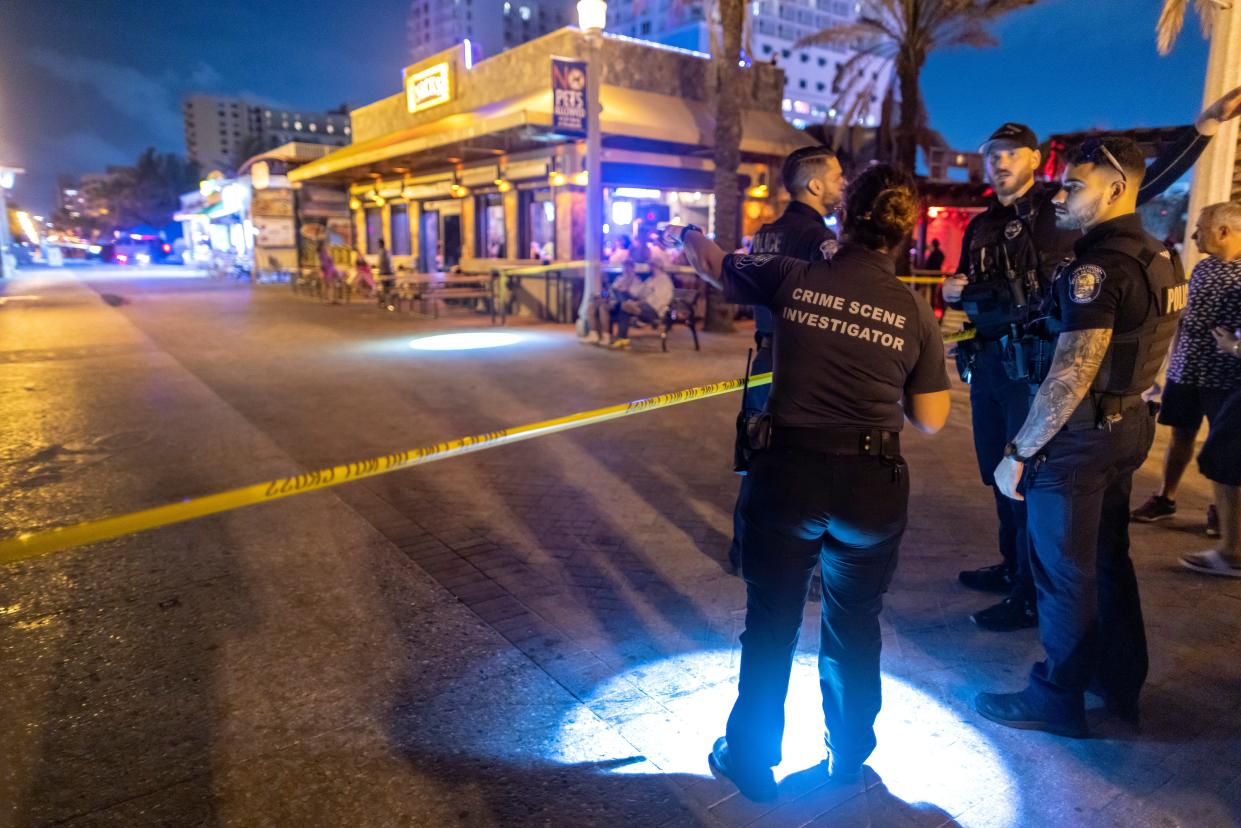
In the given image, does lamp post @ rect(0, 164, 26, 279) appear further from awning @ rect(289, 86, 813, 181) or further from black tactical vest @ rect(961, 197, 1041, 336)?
black tactical vest @ rect(961, 197, 1041, 336)

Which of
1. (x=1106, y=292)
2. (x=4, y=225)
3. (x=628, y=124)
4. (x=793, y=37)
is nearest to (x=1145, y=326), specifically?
(x=1106, y=292)

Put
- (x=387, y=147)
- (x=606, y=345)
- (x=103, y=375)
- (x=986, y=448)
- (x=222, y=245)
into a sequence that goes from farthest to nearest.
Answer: (x=222, y=245) < (x=387, y=147) < (x=606, y=345) < (x=103, y=375) < (x=986, y=448)

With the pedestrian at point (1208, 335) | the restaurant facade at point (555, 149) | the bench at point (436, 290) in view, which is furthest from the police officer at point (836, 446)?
the bench at point (436, 290)

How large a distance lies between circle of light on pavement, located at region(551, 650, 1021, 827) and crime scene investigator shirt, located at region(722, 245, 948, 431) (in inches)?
50.0

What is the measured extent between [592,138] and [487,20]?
428ft

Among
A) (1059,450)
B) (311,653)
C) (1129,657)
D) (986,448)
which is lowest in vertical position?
(311,653)

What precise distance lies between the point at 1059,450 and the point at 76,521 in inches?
222

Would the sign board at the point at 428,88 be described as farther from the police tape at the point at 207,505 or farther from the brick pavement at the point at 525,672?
the police tape at the point at 207,505

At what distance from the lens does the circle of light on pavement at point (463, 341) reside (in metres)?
12.9

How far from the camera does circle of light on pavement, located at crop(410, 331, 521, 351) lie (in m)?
12.9

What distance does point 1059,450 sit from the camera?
283 centimetres

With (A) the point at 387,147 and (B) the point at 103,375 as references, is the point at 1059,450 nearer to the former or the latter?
(B) the point at 103,375

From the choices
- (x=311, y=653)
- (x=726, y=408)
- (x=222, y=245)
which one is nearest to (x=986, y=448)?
(x=311, y=653)

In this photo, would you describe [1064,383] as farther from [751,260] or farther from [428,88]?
[428,88]
